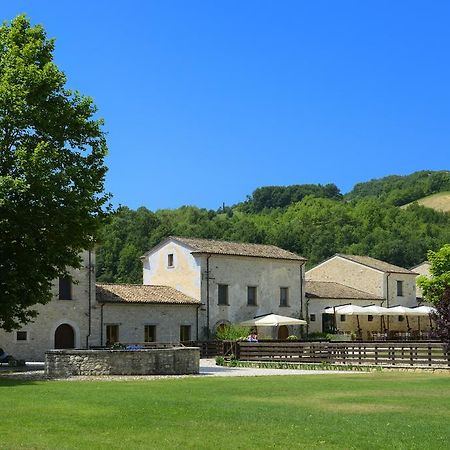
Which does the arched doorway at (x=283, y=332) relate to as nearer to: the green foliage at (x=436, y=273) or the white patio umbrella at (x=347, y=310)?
the white patio umbrella at (x=347, y=310)

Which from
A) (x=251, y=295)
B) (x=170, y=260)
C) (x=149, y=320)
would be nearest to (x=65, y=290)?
(x=149, y=320)

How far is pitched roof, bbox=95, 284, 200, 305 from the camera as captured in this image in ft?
144

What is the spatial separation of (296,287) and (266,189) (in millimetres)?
91791

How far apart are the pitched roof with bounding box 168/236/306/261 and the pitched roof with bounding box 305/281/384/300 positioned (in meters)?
3.48

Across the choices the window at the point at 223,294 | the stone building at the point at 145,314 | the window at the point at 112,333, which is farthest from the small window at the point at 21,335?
the window at the point at 223,294

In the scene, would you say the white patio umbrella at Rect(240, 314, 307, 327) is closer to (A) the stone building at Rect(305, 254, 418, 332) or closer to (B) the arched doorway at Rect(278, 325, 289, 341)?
(B) the arched doorway at Rect(278, 325, 289, 341)

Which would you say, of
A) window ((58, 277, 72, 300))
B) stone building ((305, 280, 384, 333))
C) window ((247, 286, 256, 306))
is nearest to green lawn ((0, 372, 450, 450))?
window ((58, 277, 72, 300))

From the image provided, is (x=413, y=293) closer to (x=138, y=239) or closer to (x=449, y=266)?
(x=449, y=266)

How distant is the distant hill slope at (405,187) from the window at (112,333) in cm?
9345

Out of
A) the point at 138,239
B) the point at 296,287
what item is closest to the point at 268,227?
the point at 138,239

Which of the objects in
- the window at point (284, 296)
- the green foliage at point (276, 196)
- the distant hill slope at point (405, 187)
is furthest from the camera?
the green foliage at point (276, 196)

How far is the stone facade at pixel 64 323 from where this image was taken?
39438 millimetres

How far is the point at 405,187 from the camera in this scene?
148625mm

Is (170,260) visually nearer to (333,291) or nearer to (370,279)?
(333,291)
